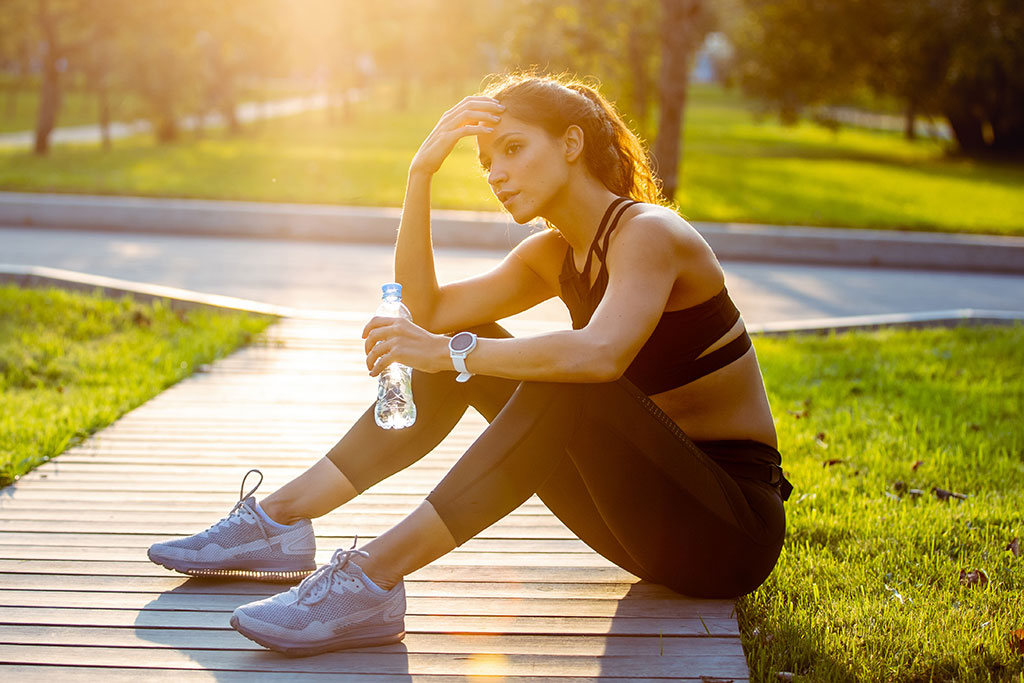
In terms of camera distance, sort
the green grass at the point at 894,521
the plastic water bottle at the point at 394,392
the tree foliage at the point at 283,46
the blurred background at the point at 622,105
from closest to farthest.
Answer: the green grass at the point at 894,521, the plastic water bottle at the point at 394,392, the blurred background at the point at 622,105, the tree foliage at the point at 283,46

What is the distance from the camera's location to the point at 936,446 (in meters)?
5.21

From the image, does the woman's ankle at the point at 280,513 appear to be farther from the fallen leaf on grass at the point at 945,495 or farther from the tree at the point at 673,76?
the tree at the point at 673,76

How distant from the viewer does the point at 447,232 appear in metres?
12.9

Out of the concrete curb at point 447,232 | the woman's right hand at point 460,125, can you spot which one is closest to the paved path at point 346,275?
the concrete curb at point 447,232

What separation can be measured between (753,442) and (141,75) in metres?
29.8

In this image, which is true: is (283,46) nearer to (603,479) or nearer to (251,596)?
(251,596)

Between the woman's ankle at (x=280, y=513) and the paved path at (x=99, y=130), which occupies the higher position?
the woman's ankle at (x=280, y=513)

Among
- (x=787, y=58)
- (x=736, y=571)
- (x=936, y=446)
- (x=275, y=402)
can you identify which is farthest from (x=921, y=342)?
(x=787, y=58)

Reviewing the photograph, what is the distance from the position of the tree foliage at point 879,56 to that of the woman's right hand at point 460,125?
28627 millimetres

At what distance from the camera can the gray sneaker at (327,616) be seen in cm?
294

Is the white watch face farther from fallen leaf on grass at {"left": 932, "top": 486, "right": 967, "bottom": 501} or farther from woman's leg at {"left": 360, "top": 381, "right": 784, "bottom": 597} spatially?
fallen leaf on grass at {"left": 932, "top": 486, "right": 967, "bottom": 501}

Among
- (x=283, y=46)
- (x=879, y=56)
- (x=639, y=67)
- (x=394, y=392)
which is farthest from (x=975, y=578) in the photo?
(x=283, y=46)

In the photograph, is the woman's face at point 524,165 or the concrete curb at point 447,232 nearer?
the woman's face at point 524,165

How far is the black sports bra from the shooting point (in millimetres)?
3176
